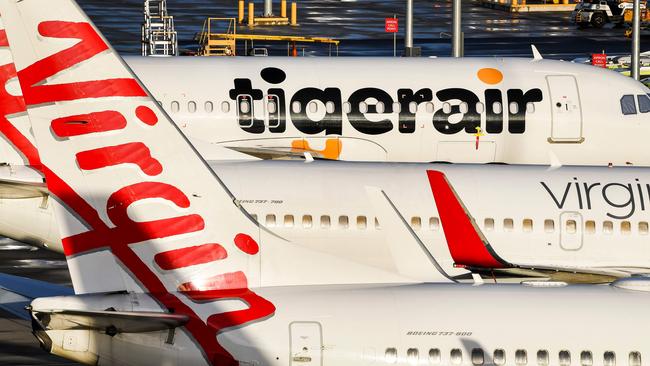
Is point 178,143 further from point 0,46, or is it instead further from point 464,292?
point 0,46

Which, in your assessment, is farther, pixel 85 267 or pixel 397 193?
pixel 397 193

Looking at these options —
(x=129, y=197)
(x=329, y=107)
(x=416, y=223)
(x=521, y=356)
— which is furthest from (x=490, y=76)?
(x=129, y=197)

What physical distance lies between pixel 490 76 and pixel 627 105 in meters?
3.67

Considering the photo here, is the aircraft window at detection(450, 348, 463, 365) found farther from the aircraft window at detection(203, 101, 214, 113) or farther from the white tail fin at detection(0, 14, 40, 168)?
the aircraft window at detection(203, 101, 214, 113)

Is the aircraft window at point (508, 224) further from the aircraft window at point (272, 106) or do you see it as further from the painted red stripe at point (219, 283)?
the aircraft window at point (272, 106)

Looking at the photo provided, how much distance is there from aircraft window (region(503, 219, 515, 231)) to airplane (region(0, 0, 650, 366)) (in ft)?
27.2

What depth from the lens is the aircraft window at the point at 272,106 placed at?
36.4 metres

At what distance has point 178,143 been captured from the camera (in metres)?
17.1

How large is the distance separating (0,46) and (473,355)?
1746 centimetres

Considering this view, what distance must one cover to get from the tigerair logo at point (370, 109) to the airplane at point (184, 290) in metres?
19.3

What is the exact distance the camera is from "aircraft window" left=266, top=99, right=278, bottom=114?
36.4 m

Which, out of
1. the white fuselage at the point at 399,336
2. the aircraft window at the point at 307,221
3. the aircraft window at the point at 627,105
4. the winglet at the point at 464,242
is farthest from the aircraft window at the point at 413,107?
the white fuselage at the point at 399,336

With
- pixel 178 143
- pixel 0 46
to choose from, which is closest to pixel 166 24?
pixel 0 46

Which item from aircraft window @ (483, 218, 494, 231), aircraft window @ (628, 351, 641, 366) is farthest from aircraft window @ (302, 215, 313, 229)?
aircraft window @ (628, 351, 641, 366)
